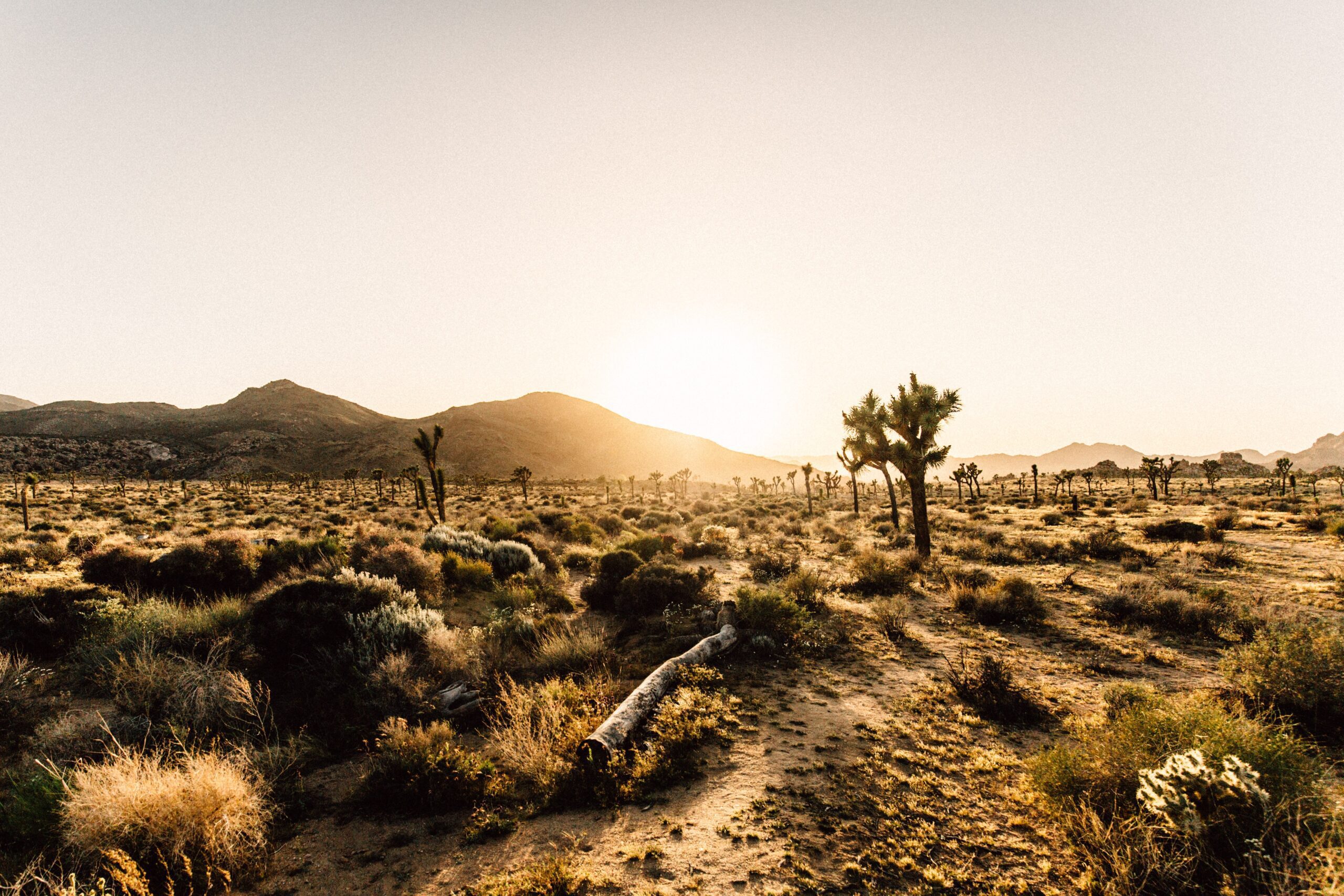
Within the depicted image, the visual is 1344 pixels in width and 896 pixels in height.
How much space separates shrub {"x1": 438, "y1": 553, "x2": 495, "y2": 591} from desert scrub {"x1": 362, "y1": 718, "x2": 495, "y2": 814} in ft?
26.2

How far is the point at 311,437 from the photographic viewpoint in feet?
408

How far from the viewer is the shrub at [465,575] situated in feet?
47.7

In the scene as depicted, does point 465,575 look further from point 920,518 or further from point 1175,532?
point 1175,532

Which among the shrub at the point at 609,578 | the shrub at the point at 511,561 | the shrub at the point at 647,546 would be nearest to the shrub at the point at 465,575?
the shrub at the point at 511,561

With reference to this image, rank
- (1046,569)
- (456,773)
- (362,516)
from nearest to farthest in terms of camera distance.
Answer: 1. (456,773)
2. (1046,569)
3. (362,516)

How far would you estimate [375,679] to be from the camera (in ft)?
27.1

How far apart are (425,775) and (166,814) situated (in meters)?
2.32

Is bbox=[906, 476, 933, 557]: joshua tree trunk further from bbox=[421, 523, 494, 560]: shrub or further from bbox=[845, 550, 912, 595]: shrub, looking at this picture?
bbox=[421, 523, 494, 560]: shrub

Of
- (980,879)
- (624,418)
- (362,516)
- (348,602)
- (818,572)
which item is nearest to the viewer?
(980,879)

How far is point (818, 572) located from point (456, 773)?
12.1 m

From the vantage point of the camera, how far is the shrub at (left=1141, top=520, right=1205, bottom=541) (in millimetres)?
22328

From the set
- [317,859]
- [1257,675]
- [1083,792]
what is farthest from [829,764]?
[1257,675]

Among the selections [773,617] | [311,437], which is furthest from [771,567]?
[311,437]

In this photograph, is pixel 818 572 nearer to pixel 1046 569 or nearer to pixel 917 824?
pixel 1046 569
